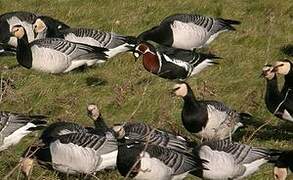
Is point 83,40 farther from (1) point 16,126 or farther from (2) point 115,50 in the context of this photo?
(1) point 16,126

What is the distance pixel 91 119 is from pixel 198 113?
1.65 metres

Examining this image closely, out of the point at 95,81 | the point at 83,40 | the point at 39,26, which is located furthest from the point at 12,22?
the point at 95,81

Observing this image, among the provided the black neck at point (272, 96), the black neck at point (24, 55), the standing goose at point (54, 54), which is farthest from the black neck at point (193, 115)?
the black neck at point (24, 55)

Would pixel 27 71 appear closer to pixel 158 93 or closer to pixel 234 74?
pixel 158 93

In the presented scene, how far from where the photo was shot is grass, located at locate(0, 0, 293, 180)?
11367 mm

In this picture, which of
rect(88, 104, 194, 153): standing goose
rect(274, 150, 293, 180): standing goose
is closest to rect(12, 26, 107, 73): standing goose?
rect(88, 104, 194, 153): standing goose

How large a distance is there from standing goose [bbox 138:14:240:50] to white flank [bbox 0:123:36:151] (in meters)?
5.28

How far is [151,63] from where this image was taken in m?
13.9

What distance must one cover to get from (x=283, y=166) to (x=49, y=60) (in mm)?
6639

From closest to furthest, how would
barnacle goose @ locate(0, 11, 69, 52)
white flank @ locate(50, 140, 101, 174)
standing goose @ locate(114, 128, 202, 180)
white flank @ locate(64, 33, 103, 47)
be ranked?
standing goose @ locate(114, 128, 202, 180)
white flank @ locate(50, 140, 101, 174)
white flank @ locate(64, 33, 103, 47)
barnacle goose @ locate(0, 11, 69, 52)

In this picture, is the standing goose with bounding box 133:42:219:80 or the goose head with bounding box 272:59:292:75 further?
the standing goose with bounding box 133:42:219:80

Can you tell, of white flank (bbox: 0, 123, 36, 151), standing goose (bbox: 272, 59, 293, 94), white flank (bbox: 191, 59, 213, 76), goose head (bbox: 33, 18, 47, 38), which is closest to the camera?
white flank (bbox: 0, 123, 36, 151)

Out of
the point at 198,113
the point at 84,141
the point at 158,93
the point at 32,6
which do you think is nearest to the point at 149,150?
the point at 84,141

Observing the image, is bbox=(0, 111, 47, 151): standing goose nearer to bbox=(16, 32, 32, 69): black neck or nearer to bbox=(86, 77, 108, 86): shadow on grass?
bbox=(86, 77, 108, 86): shadow on grass
